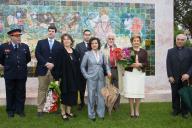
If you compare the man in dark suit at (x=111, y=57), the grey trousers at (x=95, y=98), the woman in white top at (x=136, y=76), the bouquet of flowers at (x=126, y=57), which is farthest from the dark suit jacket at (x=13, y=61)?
the woman in white top at (x=136, y=76)

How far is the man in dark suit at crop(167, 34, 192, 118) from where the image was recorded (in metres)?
9.77

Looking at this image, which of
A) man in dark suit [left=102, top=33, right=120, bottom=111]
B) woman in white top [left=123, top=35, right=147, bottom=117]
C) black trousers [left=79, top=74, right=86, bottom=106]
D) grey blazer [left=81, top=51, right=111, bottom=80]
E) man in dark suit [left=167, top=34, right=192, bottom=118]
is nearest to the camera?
grey blazer [left=81, top=51, right=111, bottom=80]

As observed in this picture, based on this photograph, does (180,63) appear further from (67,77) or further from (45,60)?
(45,60)

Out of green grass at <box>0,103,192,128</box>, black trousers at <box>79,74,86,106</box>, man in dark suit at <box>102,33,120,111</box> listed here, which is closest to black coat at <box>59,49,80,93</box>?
green grass at <box>0,103,192,128</box>

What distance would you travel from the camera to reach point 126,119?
9.37 meters

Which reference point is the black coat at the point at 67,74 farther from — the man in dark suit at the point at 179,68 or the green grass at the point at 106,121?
the man in dark suit at the point at 179,68

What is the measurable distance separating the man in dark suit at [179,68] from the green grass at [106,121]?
278mm

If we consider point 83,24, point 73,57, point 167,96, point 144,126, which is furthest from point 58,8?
point 144,126

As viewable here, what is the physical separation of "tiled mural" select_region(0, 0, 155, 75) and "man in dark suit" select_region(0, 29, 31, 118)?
6.22 feet

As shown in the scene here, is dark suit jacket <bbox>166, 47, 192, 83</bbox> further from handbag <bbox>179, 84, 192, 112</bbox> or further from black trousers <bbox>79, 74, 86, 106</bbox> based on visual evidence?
black trousers <bbox>79, 74, 86, 106</bbox>

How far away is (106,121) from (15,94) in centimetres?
205

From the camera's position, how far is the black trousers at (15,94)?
9.55m

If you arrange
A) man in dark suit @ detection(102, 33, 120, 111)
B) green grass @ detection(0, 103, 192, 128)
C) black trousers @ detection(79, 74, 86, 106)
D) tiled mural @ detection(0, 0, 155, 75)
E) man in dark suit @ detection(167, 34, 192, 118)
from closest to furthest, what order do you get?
green grass @ detection(0, 103, 192, 128) < man in dark suit @ detection(167, 34, 192, 118) < man in dark suit @ detection(102, 33, 120, 111) < black trousers @ detection(79, 74, 86, 106) < tiled mural @ detection(0, 0, 155, 75)

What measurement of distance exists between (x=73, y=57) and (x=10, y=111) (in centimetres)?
176
